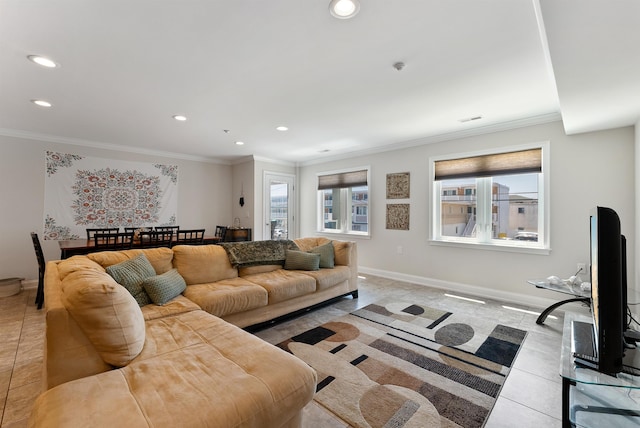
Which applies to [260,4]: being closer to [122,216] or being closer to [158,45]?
[158,45]

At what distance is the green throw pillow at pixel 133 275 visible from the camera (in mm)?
2246

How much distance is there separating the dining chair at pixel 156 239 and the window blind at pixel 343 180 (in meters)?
3.23

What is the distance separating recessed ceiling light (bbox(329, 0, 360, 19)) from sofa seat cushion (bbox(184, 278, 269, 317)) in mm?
2331

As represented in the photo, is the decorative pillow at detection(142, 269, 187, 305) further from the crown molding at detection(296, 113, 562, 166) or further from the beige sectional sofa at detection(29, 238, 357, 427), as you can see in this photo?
the crown molding at detection(296, 113, 562, 166)

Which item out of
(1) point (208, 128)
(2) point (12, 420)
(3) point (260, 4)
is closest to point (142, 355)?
(2) point (12, 420)

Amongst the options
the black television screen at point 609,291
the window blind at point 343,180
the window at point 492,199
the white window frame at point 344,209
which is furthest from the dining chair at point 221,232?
the black television screen at point 609,291

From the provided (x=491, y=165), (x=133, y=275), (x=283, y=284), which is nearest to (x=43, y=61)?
(x=133, y=275)

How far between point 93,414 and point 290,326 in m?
2.03

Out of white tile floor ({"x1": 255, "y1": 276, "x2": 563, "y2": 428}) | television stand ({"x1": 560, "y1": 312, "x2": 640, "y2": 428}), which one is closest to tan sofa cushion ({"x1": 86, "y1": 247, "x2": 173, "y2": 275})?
white tile floor ({"x1": 255, "y1": 276, "x2": 563, "y2": 428})

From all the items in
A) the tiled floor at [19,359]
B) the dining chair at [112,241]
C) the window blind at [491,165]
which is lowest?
the tiled floor at [19,359]

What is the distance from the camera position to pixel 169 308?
7.29ft

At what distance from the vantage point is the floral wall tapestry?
14.8 feet

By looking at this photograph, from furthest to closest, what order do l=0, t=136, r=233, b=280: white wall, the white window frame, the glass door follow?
the glass door < the white window frame < l=0, t=136, r=233, b=280: white wall

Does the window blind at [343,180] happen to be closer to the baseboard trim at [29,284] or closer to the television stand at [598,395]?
the television stand at [598,395]
